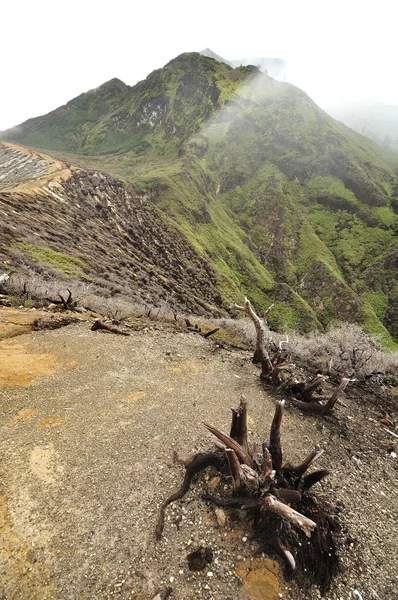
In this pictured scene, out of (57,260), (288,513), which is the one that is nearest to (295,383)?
(288,513)

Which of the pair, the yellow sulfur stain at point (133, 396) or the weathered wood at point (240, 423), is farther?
the yellow sulfur stain at point (133, 396)

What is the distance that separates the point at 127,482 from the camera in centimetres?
466

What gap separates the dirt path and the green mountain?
1578 inches

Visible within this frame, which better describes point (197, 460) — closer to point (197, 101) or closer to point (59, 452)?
point (59, 452)

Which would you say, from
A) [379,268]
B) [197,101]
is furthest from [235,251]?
[197,101]

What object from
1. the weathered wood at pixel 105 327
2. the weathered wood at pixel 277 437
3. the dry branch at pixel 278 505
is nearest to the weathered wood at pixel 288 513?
the dry branch at pixel 278 505

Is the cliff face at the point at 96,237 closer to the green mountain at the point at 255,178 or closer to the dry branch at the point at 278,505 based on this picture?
the green mountain at the point at 255,178

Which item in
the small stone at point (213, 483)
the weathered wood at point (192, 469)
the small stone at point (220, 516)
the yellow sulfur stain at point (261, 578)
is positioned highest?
the weathered wood at point (192, 469)

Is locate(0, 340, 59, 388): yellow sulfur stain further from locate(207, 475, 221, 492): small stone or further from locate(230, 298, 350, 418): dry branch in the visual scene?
locate(230, 298, 350, 418): dry branch

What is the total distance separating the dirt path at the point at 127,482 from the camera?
3404 millimetres

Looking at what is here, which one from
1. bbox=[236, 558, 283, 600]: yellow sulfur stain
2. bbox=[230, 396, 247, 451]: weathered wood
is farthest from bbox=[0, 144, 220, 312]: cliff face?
bbox=[236, 558, 283, 600]: yellow sulfur stain

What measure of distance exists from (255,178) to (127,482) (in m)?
117

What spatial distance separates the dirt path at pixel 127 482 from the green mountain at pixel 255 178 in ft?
132

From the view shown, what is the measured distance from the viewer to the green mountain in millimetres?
65250
